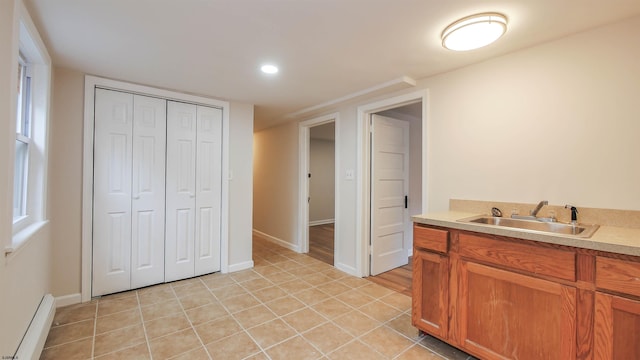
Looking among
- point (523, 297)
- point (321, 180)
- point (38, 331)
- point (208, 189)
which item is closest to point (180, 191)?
point (208, 189)

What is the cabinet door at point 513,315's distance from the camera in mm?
1417

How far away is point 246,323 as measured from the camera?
2256 millimetres

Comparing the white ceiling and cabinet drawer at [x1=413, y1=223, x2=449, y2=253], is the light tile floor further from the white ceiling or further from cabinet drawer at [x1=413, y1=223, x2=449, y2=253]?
the white ceiling

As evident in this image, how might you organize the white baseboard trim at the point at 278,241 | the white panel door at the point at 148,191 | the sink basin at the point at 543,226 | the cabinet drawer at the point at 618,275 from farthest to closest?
1. the white baseboard trim at the point at 278,241
2. the white panel door at the point at 148,191
3. the sink basin at the point at 543,226
4. the cabinet drawer at the point at 618,275

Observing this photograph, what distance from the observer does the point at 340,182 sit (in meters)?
3.63

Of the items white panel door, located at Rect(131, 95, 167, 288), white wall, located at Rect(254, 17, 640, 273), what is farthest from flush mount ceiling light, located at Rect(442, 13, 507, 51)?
white panel door, located at Rect(131, 95, 167, 288)

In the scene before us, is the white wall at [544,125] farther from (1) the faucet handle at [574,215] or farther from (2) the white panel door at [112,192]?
(2) the white panel door at [112,192]

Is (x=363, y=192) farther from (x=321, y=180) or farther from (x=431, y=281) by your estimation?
(x=321, y=180)

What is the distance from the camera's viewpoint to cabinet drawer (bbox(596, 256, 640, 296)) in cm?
122

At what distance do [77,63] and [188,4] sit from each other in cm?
158

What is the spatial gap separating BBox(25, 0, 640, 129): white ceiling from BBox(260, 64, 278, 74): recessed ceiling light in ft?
0.18

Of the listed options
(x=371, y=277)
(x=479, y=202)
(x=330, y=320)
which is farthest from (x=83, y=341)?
(x=479, y=202)

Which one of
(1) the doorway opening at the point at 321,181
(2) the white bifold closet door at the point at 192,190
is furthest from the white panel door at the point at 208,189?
(1) the doorway opening at the point at 321,181

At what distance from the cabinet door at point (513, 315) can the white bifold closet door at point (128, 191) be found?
3001 millimetres
